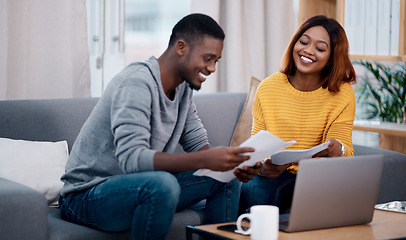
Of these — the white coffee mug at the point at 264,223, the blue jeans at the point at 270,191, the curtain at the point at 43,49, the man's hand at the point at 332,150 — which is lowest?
the blue jeans at the point at 270,191

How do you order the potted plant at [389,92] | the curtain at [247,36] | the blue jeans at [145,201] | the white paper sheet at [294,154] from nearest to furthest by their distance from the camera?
the blue jeans at [145,201], the white paper sheet at [294,154], the potted plant at [389,92], the curtain at [247,36]

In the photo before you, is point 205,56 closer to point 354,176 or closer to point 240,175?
point 240,175

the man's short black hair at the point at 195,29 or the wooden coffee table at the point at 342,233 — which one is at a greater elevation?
the man's short black hair at the point at 195,29

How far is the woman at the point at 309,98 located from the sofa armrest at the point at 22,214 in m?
0.84

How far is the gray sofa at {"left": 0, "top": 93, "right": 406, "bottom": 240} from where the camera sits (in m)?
1.71

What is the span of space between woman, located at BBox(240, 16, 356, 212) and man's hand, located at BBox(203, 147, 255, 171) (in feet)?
2.00

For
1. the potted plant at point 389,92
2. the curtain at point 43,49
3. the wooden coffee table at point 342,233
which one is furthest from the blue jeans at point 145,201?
the potted plant at point 389,92

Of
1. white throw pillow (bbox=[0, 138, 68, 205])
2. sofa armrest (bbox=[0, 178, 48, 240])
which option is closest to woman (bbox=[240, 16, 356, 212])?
white throw pillow (bbox=[0, 138, 68, 205])

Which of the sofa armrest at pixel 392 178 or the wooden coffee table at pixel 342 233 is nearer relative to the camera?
the wooden coffee table at pixel 342 233

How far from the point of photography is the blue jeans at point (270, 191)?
87.9 inches

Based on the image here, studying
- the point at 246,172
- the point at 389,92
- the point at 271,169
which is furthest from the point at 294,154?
the point at 389,92

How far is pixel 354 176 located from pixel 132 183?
2.12 feet

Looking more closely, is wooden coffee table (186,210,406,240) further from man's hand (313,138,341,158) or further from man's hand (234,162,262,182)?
man's hand (313,138,341,158)

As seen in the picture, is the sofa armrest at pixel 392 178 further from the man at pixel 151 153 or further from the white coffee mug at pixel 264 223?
the white coffee mug at pixel 264 223
